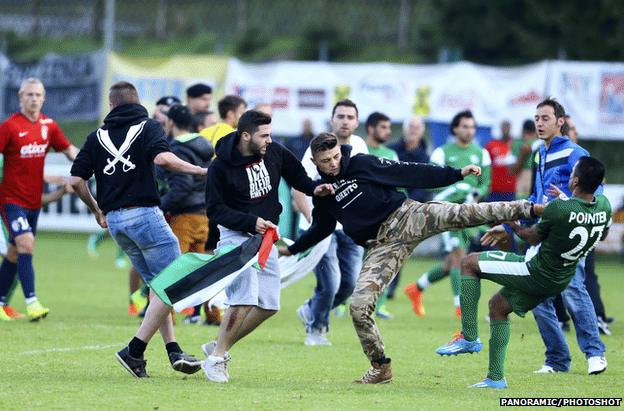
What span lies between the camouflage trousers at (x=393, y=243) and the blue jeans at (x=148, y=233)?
1.56m

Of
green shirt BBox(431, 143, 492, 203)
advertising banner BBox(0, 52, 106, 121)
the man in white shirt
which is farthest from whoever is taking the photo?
advertising banner BBox(0, 52, 106, 121)

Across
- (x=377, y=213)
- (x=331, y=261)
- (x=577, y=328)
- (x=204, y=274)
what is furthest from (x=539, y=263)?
(x=331, y=261)

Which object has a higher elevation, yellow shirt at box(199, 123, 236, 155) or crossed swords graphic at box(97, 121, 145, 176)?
crossed swords graphic at box(97, 121, 145, 176)

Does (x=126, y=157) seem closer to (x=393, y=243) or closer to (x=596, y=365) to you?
(x=393, y=243)

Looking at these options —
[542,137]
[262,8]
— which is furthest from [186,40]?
[542,137]

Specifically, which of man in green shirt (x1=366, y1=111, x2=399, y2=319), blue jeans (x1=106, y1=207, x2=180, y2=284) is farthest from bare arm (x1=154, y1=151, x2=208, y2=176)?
man in green shirt (x1=366, y1=111, x2=399, y2=319)

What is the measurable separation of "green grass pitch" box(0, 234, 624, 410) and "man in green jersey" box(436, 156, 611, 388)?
389mm

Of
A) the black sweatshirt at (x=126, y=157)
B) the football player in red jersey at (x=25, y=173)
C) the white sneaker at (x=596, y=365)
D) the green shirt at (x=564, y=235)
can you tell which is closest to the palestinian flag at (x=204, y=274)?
the black sweatshirt at (x=126, y=157)

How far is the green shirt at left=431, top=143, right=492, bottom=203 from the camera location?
1542 centimetres

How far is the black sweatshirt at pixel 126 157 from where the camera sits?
10.0 m

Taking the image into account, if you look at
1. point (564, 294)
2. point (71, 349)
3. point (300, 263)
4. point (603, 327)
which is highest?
point (564, 294)

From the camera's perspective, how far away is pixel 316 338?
501 inches

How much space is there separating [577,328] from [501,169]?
11.4 m

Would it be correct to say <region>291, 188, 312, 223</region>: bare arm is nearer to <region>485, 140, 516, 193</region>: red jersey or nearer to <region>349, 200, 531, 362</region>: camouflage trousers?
<region>349, 200, 531, 362</region>: camouflage trousers
